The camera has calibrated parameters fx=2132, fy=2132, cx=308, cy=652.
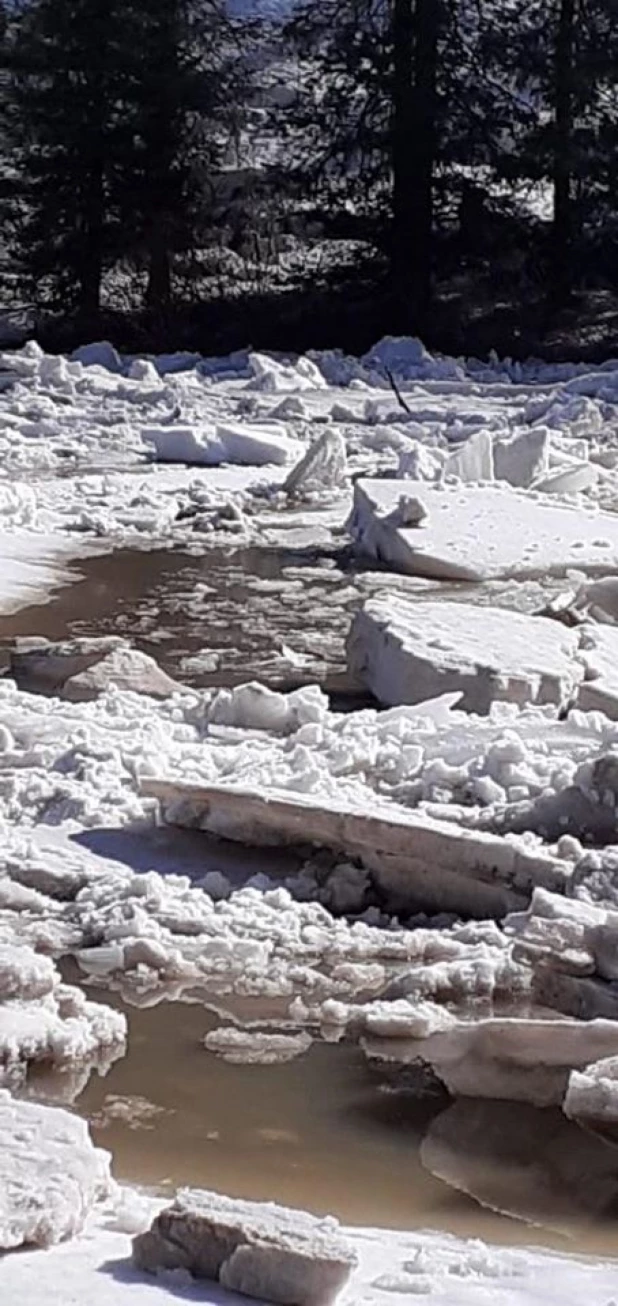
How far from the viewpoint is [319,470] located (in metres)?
14.8

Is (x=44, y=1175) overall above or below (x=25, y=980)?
above

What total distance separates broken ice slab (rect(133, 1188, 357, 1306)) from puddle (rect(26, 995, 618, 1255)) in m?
0.73

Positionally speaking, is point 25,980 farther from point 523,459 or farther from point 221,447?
→ point 221,447

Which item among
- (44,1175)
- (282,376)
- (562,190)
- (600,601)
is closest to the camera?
(44,1175)

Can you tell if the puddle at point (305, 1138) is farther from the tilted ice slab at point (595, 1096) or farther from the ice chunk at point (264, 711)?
the ice chunk at point (264, 711)

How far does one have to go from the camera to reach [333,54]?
25484 millimetres

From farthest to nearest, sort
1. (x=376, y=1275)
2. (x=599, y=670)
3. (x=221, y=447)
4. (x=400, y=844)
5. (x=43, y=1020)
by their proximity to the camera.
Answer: (x=221, y=447) → (x=599, y=670) → (x=400, y=844) → (x=43, y=1020) → (x=376, y=1275)

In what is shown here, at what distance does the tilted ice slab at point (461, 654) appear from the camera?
812 cm

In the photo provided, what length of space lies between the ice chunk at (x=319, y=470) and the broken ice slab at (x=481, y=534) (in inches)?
54.9

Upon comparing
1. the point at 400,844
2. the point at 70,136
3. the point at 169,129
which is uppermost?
the point at 169,129

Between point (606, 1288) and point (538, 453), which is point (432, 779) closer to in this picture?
point (606, 1288)

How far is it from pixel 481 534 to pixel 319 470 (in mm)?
2876

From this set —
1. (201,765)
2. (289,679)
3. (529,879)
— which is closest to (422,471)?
(289,679)

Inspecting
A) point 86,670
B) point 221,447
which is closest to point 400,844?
point 86,670
